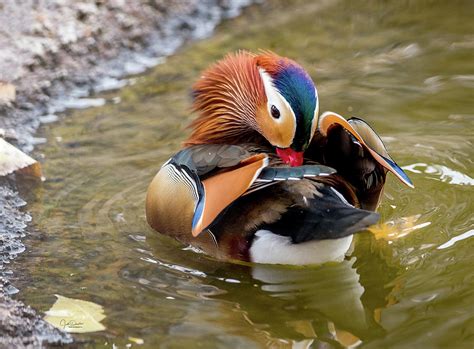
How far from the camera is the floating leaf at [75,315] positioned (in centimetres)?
356

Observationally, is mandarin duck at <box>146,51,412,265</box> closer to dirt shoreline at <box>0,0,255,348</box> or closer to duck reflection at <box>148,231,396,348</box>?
duck reflection at <box>148,231,396,348</box>

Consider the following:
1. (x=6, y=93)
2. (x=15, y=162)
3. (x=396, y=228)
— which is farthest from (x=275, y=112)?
(x=6, y=93)

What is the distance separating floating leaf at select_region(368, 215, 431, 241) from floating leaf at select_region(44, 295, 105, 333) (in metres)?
1.42

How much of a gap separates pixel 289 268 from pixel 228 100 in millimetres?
942

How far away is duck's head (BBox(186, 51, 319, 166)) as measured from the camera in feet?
13.1

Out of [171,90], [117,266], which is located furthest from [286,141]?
[171,90]

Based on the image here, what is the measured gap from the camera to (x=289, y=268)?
4070mm

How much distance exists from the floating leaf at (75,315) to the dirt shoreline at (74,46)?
125cm

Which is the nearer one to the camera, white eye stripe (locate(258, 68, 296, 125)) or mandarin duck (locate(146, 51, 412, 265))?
mandarin duck (locate(146, 51, 412, 265))

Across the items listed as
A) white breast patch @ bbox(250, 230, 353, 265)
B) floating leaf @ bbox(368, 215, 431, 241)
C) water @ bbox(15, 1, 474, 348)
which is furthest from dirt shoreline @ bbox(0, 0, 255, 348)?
floating leaf @ bbox(368, 215, 431, 241)

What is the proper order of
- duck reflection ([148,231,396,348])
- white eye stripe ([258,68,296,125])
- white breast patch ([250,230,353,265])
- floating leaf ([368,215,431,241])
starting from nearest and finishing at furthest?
1. duck reflection ([148,231,396,348])
2. white breast patch ([250,230,353,265])
3. white eye stripe ([258,68,296,125])
4. floating leaf ([368,215,431,241])

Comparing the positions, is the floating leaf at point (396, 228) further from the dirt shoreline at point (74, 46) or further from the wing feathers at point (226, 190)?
the dirt shoreline at point (74, 46)

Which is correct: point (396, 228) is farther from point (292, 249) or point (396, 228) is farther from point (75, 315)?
point (75, 315)
